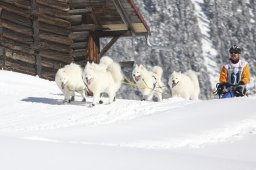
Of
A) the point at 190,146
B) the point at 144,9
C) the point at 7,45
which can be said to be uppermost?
the point at 144,9

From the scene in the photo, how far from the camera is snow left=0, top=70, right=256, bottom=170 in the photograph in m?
5.15

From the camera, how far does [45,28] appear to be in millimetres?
19250

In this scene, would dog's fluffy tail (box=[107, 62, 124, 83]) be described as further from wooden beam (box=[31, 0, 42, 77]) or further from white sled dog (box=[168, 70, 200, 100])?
wooden beam (box=[31, 0, 42, 77])

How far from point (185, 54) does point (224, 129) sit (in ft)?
257

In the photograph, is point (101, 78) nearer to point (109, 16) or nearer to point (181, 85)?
point (181, 85)

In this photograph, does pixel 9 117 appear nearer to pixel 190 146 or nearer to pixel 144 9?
pixel 190 146

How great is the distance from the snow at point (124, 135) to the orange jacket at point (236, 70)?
0.90m

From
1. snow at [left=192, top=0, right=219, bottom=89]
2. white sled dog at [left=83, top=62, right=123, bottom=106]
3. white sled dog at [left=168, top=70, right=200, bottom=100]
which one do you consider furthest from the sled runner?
snow at [left=192, top=0, right=219, bottom=89]

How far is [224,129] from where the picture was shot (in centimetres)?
835

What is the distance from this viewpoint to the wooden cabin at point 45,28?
1903 centimetres

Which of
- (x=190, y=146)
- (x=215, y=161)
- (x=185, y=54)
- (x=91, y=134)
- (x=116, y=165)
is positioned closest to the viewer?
(x=116, y=165)

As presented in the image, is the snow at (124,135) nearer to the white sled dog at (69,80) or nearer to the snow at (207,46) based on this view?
the white sled dog at (69,80)

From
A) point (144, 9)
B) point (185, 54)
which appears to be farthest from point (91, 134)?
point (144, 9)

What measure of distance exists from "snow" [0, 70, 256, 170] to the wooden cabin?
15.4 feet
